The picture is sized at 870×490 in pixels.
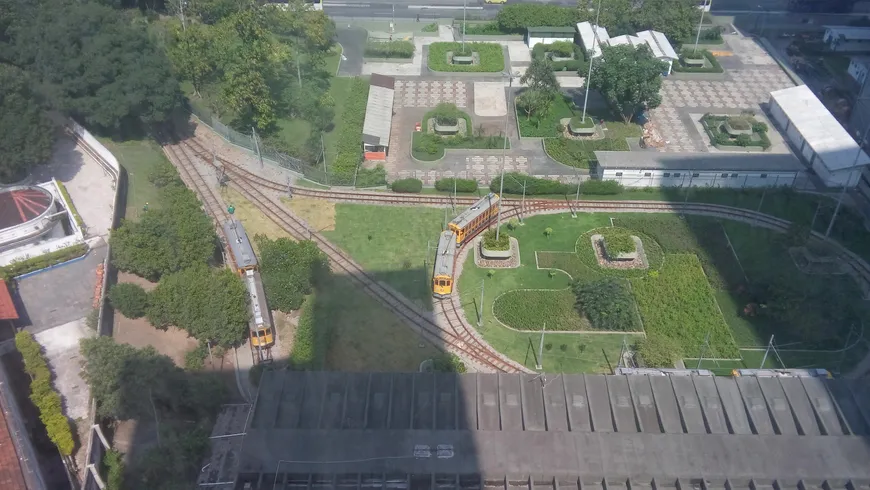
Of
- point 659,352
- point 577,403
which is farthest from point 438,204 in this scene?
point 577,403

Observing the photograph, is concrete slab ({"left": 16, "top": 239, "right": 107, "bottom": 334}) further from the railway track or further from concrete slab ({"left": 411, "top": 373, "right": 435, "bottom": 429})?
concrete slab ({"left": 411, "top": 373, "right": 435, "bottom": 429})

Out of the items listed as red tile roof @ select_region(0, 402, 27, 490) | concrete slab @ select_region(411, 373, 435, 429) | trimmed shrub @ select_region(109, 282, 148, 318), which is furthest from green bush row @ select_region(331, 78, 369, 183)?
red tile roof @ select_region(0, 402, 27, 490)

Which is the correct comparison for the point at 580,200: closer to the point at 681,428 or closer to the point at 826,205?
the point at 826,205

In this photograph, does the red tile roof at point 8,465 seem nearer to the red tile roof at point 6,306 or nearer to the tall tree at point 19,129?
the red tile roof at point 6,306

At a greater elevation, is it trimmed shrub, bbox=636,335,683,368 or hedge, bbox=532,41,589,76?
hedge, bbox=532,41,589,76

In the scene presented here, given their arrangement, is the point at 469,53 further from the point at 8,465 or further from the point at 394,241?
the point at 8,465

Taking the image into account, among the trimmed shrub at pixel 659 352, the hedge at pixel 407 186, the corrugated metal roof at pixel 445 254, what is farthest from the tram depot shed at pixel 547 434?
the hedge at pixel 407 186
